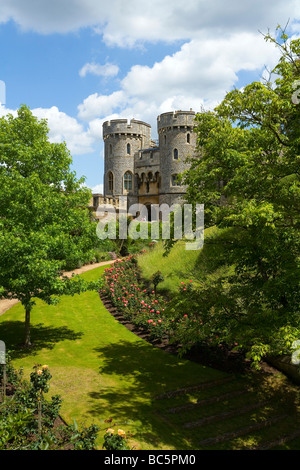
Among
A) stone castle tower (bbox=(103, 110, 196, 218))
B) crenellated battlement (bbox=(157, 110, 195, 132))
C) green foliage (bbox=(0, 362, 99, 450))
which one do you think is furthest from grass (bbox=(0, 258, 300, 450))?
crenellated battlement (bbox=(157, 110, 195, 132))

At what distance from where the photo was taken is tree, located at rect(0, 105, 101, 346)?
11586 mm

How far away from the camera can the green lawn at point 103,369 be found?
350 inches

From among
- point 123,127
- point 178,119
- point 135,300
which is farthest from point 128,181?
point 135,300

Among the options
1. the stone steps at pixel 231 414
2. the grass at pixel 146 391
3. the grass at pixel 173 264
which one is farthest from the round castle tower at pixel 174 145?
the stone steps at pixel 231 414

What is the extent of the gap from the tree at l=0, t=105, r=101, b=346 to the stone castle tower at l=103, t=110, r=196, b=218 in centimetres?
3730

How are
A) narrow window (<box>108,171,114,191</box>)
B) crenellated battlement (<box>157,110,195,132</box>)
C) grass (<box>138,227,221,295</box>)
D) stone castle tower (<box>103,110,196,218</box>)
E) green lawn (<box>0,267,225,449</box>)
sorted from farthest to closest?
narrow window (<box>108,171,114,191</box>) < stone castle tower (<box>103,110,196,218</box>) < crenellated battlement (<box>157,110,195,132</box>) < grass (<box>138,227,221,295</box>) < green lawn (<box>0,267,225,449</box>)

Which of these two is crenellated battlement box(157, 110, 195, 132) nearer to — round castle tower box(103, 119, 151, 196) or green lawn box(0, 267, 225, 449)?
round castle tower box(103, 119, 151, 196)

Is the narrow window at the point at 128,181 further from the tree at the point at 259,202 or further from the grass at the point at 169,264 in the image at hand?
the tree at the point at 259,202

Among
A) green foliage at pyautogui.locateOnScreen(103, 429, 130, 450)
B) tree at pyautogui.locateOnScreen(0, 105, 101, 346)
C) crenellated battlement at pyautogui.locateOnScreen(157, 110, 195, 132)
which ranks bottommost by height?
green foliage at pyautogui.locateOnScreen(103, 429, 130, 450)

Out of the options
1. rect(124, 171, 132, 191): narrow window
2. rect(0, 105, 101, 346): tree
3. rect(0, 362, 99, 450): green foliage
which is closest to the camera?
rect(0, 362, 99, 450): green foliage

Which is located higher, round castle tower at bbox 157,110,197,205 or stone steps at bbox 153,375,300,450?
round castle tower at bbox 157,110,197,205

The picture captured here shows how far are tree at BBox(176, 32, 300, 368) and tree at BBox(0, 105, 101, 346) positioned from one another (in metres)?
4.59

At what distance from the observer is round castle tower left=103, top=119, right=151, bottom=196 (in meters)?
55.8

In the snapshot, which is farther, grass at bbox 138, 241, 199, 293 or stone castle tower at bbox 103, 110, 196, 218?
stone castle tower at bbox 103, 110, 196, 218
